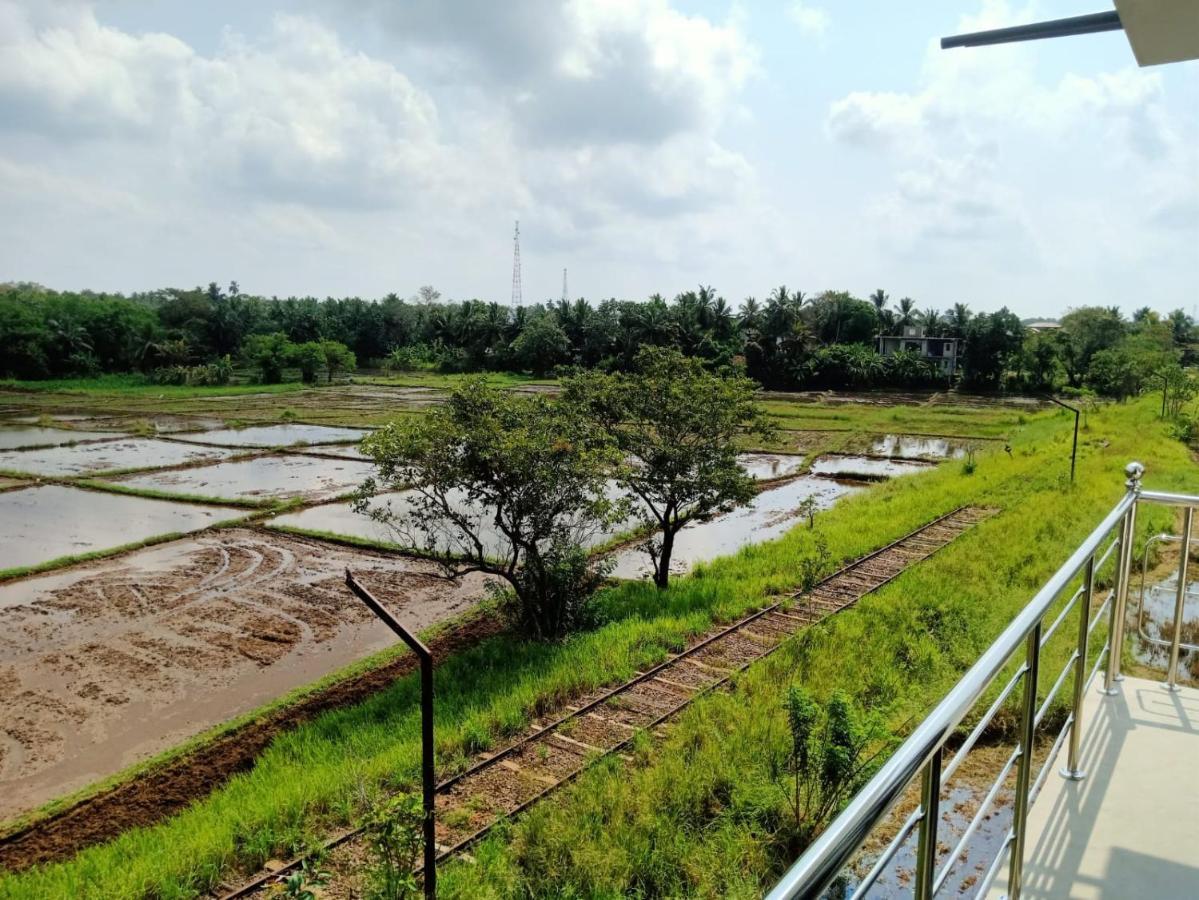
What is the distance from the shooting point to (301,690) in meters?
11.3

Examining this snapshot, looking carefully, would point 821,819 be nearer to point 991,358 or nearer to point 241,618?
point 241,618

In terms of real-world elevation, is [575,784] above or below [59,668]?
above

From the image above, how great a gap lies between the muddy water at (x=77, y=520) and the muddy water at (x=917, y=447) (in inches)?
924

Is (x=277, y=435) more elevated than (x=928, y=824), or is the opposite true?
(x=928, y=824)

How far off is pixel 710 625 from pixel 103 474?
22359mm

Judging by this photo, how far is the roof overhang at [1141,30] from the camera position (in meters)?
2.16

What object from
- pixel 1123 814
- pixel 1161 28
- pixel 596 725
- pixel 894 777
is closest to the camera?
pixel 894 777

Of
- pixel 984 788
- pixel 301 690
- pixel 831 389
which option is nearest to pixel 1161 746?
pixel 984 788

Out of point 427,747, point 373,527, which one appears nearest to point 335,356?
point 373,527

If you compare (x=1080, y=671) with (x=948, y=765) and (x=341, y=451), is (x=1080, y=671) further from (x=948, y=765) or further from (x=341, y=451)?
(x=341, y=451)

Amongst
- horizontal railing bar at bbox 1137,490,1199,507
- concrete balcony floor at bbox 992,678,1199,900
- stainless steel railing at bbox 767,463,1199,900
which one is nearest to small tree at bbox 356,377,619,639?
concrete balcony floor at bbox 992,678,1199,900

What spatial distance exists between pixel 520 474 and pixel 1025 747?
10.4 m

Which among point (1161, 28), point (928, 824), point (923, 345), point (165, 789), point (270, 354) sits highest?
point (923, 345)

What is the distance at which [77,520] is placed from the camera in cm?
2100
